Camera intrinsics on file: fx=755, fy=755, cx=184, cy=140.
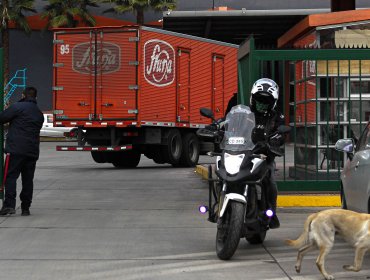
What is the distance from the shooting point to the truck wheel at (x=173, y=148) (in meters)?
20.8

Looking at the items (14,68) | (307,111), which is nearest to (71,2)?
(14,68)

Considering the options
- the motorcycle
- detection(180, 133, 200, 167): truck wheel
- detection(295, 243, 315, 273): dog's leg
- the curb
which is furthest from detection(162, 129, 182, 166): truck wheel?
detection(295, 243, 315, 273): dog's leg

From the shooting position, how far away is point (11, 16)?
1661 inches

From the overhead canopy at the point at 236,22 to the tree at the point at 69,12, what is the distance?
15863 mm

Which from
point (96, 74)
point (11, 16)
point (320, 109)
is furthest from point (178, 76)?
point (11, 16)

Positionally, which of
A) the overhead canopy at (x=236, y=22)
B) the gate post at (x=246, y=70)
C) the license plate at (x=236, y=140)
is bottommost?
the license plate at (x=236, y=140)

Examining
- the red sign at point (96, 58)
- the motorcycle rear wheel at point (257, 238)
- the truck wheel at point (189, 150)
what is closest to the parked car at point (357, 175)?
the motorcycle rear wheel at point (257, 238)

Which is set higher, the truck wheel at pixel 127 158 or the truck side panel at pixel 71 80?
the truck side panel at pixel 71 80

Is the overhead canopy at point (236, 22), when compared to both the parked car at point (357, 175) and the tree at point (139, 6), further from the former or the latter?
the parked car at point (357, 175)

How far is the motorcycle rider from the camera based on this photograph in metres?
7.77

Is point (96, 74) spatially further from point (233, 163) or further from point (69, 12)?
point (69, 12)

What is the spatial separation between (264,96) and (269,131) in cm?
38

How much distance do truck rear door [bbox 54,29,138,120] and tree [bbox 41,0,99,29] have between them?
77.3 feet

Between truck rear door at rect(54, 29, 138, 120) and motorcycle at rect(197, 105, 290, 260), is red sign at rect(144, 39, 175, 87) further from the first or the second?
motorcycle at rect(197, 105, 290, 260)
